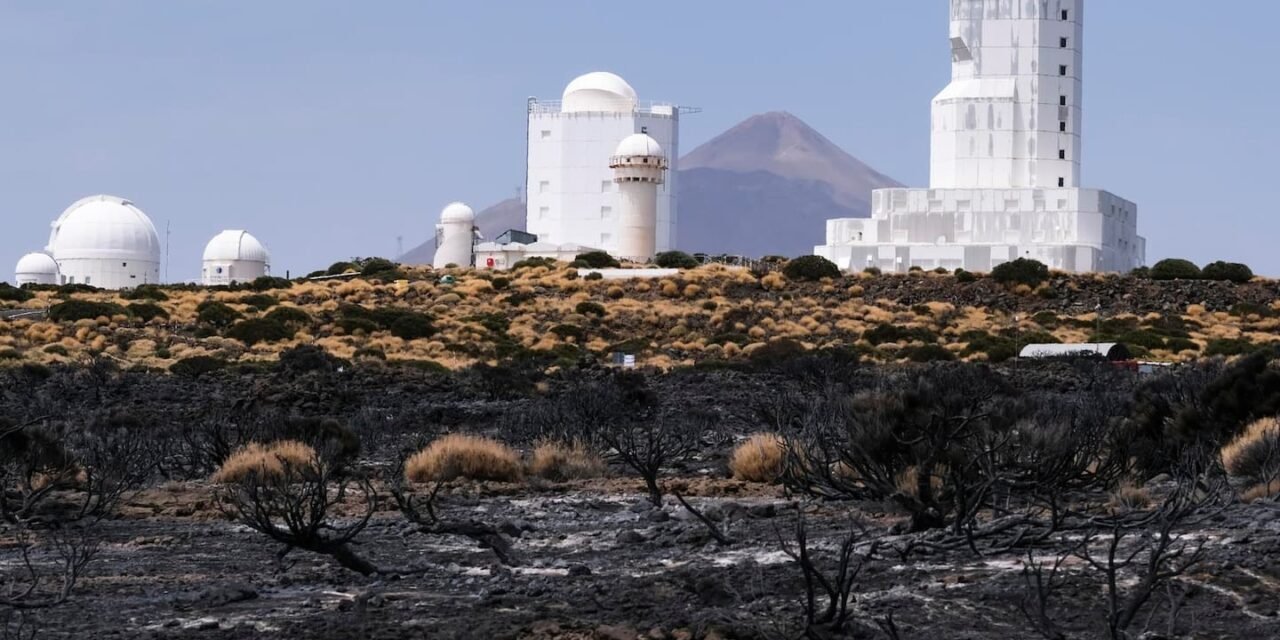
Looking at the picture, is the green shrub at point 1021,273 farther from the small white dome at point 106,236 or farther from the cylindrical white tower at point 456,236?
the small white dome at point 106,236

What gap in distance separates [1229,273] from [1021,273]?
645cm

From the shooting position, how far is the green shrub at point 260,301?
153 ft

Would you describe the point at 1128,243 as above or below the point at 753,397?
above

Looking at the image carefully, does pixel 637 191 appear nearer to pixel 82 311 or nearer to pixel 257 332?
pixel 82 311

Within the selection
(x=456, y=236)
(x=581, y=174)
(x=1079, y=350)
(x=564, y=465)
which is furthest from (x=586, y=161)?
(x=564, y=465)

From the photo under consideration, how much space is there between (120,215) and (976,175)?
122 ft

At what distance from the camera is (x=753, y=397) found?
950 inches

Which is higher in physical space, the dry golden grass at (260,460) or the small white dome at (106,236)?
the small white dome at (106,236)

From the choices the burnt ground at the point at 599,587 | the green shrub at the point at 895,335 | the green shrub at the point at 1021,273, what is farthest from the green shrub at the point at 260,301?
the burnt ground at the point at 599,587

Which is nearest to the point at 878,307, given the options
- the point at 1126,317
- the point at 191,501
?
the point at 1126,317

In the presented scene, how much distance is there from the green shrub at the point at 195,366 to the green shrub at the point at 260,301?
1333cm

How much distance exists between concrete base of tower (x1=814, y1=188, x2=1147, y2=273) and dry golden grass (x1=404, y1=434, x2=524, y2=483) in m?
44.1

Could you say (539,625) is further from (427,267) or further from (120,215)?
(120,215)

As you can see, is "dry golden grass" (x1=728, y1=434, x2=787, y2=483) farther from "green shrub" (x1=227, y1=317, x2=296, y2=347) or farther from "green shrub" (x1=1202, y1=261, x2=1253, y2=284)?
"green shrub" (x1=1202, y1=261, x2=1253, y2=284)
